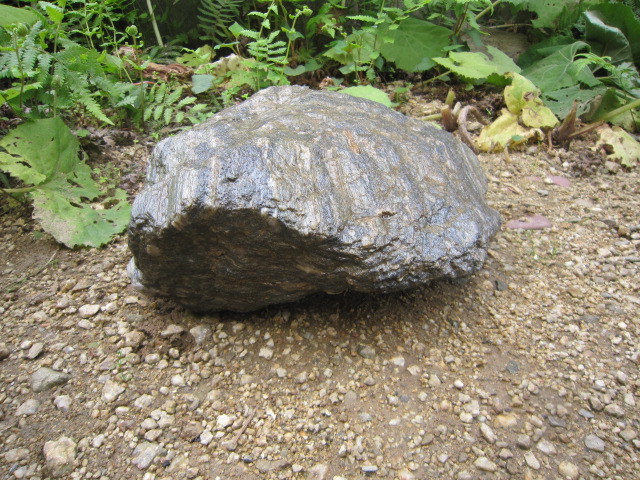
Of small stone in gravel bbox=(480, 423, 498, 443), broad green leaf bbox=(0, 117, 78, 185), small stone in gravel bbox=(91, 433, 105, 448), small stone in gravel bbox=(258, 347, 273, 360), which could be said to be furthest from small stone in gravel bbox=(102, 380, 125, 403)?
small stone in gravel bbox=(480, 423, 498, 443)

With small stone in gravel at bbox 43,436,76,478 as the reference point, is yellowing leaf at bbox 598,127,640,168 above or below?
above

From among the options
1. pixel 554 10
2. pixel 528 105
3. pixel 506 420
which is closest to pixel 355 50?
pixel 528 105

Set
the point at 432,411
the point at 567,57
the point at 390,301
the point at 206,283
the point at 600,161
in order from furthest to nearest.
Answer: the point at 567,57, the point at 600,161, the point at 390,301, the point at 206,283, the point at 432,411

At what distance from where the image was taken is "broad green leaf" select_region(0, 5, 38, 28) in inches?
103

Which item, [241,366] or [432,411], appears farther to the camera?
[241,366]

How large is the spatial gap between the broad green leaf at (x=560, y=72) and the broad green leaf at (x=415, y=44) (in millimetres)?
811

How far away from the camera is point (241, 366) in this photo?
1.92 meters

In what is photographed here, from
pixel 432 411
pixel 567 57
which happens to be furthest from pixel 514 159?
pixel 432 411

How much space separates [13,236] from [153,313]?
104cm

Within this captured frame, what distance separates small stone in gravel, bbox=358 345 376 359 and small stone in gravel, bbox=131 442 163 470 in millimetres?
843

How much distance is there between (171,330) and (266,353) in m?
0.45

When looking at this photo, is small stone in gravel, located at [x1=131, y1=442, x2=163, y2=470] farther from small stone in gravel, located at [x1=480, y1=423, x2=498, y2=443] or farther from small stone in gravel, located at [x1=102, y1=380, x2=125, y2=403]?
small stone in gravel, located at [x1=480, y1=423, x2=498, y2=443]

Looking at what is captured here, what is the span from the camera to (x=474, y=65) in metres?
3.75

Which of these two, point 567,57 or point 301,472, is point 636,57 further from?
point 301,472
